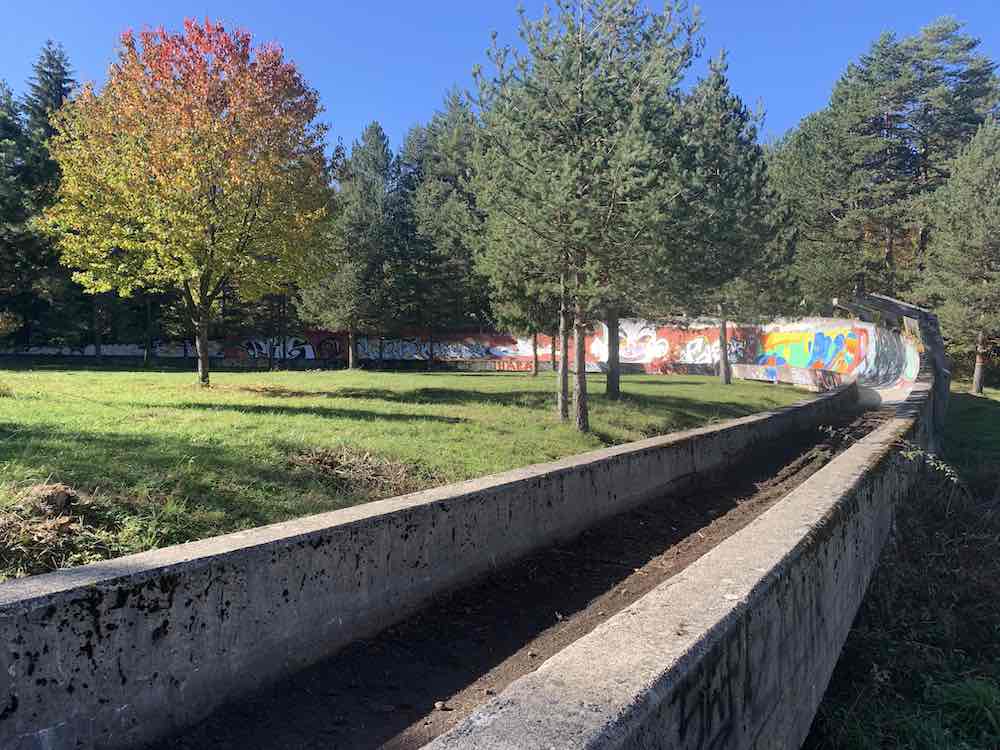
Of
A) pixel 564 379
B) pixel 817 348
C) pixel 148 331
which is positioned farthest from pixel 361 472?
pixel 148 331

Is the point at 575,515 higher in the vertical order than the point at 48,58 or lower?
lower

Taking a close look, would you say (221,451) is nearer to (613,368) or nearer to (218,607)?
(218,607)

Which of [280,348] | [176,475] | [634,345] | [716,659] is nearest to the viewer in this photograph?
[716,659]

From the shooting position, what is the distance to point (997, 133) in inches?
1388

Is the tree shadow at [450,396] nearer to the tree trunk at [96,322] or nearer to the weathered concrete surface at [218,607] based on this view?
the weathered concrete surface at [218,607]

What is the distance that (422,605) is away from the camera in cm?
614

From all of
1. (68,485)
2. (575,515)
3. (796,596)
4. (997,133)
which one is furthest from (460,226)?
(997,133)

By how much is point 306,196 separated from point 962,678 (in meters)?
16.2

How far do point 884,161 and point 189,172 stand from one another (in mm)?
47009

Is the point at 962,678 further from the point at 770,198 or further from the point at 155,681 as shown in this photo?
the point at 770,198

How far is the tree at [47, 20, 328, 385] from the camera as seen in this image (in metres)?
15.7

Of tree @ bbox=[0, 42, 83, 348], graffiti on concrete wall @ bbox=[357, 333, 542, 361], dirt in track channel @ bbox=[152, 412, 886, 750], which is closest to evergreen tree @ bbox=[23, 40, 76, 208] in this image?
tree @ bbox=[0, 42, 83, 348]

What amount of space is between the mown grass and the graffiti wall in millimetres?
23091

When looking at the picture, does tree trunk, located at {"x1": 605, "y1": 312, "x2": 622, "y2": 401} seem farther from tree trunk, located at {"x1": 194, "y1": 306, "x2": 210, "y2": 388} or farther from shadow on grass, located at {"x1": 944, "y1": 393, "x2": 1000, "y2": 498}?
tree trunk, located at {"x1": 194, "y1": 306, "x2": 210, "y2": 388}
